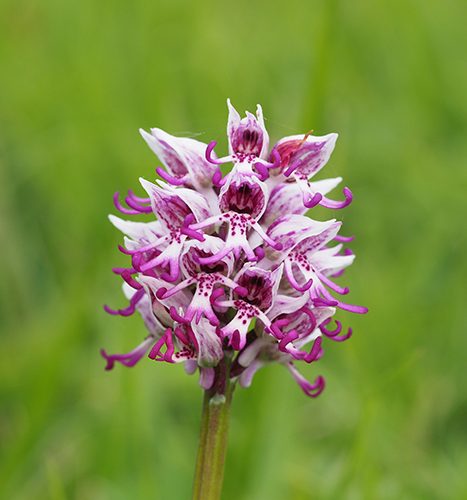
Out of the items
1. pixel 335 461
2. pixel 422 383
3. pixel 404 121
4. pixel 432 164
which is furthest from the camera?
pixel 404 121

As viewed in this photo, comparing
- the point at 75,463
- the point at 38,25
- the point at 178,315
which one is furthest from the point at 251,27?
the point at 178,315

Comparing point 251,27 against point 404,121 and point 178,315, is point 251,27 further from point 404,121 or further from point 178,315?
point 178,315

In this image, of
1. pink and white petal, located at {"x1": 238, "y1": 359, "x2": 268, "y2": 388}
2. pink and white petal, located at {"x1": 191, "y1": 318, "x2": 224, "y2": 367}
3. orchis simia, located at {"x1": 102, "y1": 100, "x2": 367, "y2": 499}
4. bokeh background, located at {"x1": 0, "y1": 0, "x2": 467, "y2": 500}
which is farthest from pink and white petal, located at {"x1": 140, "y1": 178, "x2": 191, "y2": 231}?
bokeh background, located at {"x1": 0, "y1": 0, "x2": 467, "y2": 500}

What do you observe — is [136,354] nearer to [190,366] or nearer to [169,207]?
[190,366]

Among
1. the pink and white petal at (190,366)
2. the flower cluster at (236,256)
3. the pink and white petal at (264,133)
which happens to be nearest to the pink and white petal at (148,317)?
the flower cluster at (236,256)

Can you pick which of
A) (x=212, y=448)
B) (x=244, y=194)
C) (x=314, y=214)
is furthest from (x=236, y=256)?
(x=314, y=214)

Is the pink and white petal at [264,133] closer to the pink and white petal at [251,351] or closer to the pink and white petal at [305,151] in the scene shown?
the pink and white petal at [305,151]

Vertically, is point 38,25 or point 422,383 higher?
point 38,25

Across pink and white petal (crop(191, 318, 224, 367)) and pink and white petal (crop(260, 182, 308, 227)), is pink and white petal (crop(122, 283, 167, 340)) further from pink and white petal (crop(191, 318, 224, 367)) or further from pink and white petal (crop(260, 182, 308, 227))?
pink and white petal (crop(260, 182, 308, 227))
